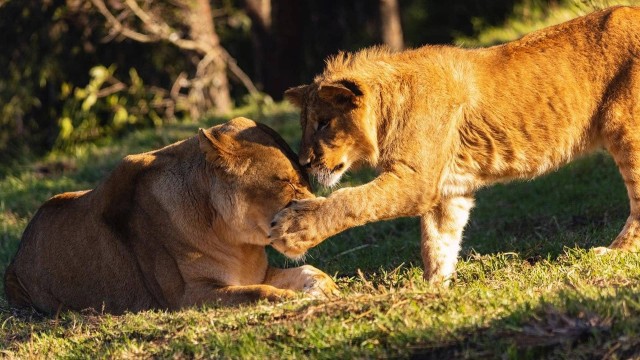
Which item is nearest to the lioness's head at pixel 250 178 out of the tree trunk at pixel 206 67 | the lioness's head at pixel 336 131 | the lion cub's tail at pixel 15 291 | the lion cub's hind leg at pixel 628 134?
the lioness's head at pixel 336 131

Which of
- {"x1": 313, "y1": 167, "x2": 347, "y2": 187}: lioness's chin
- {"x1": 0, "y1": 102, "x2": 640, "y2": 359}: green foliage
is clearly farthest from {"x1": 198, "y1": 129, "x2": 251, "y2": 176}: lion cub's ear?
{"x1": 0, "y1": 102, "x2": 640, "y2": 359}: green foliage

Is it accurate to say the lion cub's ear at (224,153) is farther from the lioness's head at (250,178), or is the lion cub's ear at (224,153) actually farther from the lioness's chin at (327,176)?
the lioness's chin at (327,176)

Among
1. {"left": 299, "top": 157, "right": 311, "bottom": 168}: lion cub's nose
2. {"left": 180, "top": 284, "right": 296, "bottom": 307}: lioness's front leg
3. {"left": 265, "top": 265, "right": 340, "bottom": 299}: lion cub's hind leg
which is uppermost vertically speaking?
{"left": 299, "top": 157, "right": 311, "bottom": 168}: lion cub's nose

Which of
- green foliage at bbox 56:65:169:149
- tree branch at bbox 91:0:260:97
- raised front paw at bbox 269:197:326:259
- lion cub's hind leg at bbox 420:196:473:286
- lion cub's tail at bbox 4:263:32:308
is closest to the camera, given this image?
raised front paw at bbox 269:197:326:259

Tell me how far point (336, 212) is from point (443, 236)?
1.00m

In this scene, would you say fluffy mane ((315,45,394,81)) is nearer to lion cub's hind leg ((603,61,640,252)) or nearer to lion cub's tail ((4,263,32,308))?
lion cub's hind leg ((603,61,640,252))

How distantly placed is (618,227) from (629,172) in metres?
0.95

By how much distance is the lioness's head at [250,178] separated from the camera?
555 cm

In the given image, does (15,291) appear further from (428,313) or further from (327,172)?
(428,313)

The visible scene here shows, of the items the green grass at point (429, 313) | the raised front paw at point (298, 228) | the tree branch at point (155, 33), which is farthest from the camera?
the tree branch at point (155, 33)

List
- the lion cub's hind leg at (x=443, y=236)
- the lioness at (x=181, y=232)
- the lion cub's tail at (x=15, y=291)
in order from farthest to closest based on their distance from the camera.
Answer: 1. the lion cub's tail at (x=15, y=291)
2. the lion cub's hind leg at (x=443, y=236)
3. the lioness at (x=181, y=232)

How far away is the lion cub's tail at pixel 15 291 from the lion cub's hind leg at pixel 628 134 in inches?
130

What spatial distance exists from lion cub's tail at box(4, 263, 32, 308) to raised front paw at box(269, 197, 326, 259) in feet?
6.13

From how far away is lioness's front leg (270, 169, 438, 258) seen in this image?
5.21 metres
